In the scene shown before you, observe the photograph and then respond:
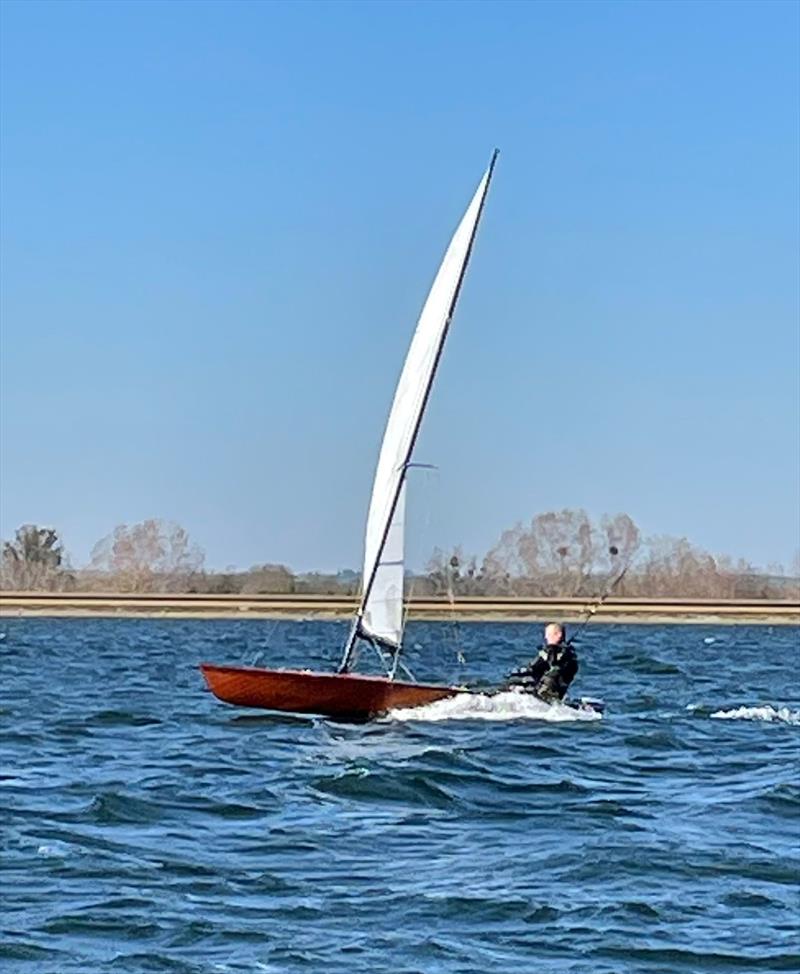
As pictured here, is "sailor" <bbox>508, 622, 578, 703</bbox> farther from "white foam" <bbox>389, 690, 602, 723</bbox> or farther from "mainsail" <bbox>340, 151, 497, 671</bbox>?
"mainsail" <bbox>340, 151, 497, 671</bbox>

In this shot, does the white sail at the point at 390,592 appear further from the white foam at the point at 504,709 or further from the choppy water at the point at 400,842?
the choppy water at the point at 400,842

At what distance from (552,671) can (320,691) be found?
3394mm

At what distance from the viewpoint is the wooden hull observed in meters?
27.7

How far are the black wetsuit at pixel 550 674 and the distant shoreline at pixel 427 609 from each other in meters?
103

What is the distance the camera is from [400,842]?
17047mm

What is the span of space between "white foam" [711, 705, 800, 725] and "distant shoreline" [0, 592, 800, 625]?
325 feet

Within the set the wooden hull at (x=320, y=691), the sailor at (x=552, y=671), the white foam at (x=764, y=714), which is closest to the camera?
the wooden hull at (x=320, y=691)

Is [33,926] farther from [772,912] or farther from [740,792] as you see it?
[740,792]

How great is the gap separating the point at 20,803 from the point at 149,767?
3581 millimetres

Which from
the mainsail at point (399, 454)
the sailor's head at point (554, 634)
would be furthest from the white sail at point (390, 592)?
the sailor's head at point (554, 634)

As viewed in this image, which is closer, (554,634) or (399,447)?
(554,634)

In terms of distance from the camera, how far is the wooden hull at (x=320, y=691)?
27.7 metres

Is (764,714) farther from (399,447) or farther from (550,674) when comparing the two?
(399,447)

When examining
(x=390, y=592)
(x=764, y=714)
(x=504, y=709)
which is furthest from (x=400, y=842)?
(x=764, y=714)
